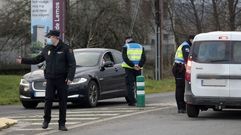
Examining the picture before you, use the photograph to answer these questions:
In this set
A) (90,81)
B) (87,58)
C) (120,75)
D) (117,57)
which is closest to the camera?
(90,81)

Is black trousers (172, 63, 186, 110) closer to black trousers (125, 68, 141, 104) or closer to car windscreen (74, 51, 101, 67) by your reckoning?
black trousers (125, 68, 141, 104)

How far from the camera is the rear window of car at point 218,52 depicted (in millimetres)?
12898

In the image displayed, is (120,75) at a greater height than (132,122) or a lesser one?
greater

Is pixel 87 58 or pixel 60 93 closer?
pixel 60 93

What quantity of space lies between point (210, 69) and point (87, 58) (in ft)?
15.8

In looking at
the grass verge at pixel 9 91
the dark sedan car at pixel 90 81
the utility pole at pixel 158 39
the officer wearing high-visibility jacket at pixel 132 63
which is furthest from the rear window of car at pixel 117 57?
the utility pole at pixel 158 39

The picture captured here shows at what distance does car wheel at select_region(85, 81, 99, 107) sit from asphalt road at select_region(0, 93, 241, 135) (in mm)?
422

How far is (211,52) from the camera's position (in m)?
13.0

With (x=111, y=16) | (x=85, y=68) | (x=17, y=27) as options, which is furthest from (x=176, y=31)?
(x=85, y=68)

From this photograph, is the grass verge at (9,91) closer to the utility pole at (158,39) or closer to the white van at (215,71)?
the white van at (215,71)

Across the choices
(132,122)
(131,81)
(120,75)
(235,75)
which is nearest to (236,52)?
(235,75)

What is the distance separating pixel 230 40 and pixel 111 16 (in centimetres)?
2692

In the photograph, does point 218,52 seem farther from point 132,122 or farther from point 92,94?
point 92,94

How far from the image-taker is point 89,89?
15.9 meters
